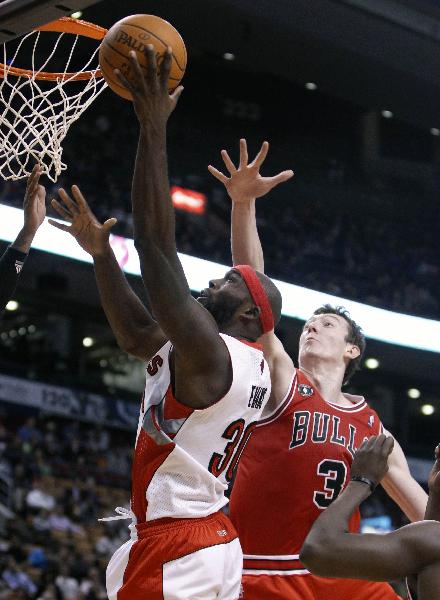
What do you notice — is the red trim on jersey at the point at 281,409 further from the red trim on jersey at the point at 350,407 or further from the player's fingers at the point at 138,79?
the player's fingers at the point at 138,79

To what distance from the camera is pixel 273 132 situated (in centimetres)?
2406

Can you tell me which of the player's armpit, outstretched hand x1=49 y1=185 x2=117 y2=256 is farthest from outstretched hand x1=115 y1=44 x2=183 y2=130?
the player's armpit

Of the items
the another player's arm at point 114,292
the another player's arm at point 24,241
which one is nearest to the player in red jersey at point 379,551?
the another player's arm at point 114,292

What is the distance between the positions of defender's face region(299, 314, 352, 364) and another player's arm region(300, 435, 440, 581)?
1.87 metres

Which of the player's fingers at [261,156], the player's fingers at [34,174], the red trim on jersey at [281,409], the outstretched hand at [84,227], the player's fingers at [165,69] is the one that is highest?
the player's fingers at [261,156]

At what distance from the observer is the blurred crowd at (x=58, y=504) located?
11.9 metres

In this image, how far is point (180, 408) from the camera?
321 cm

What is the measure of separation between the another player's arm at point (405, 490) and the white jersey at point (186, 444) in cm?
140

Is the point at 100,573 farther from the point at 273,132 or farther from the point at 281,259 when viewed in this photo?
the point at 273,132

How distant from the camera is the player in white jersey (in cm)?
304

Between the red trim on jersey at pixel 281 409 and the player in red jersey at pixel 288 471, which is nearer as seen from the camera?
the player in red jersey at pixel 288 471

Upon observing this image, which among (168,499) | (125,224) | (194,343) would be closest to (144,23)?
(194,343)

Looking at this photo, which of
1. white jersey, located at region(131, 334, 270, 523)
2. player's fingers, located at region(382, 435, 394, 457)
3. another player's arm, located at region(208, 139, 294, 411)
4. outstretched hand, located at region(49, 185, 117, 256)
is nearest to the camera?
player's fingers, located at region(382, 435, 394, 457)

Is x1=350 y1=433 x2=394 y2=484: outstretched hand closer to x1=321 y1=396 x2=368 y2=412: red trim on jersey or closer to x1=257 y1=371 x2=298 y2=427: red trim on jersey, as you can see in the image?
Answer: x1=257 y1=371 x2=298 y2=427: red trim on jersey
